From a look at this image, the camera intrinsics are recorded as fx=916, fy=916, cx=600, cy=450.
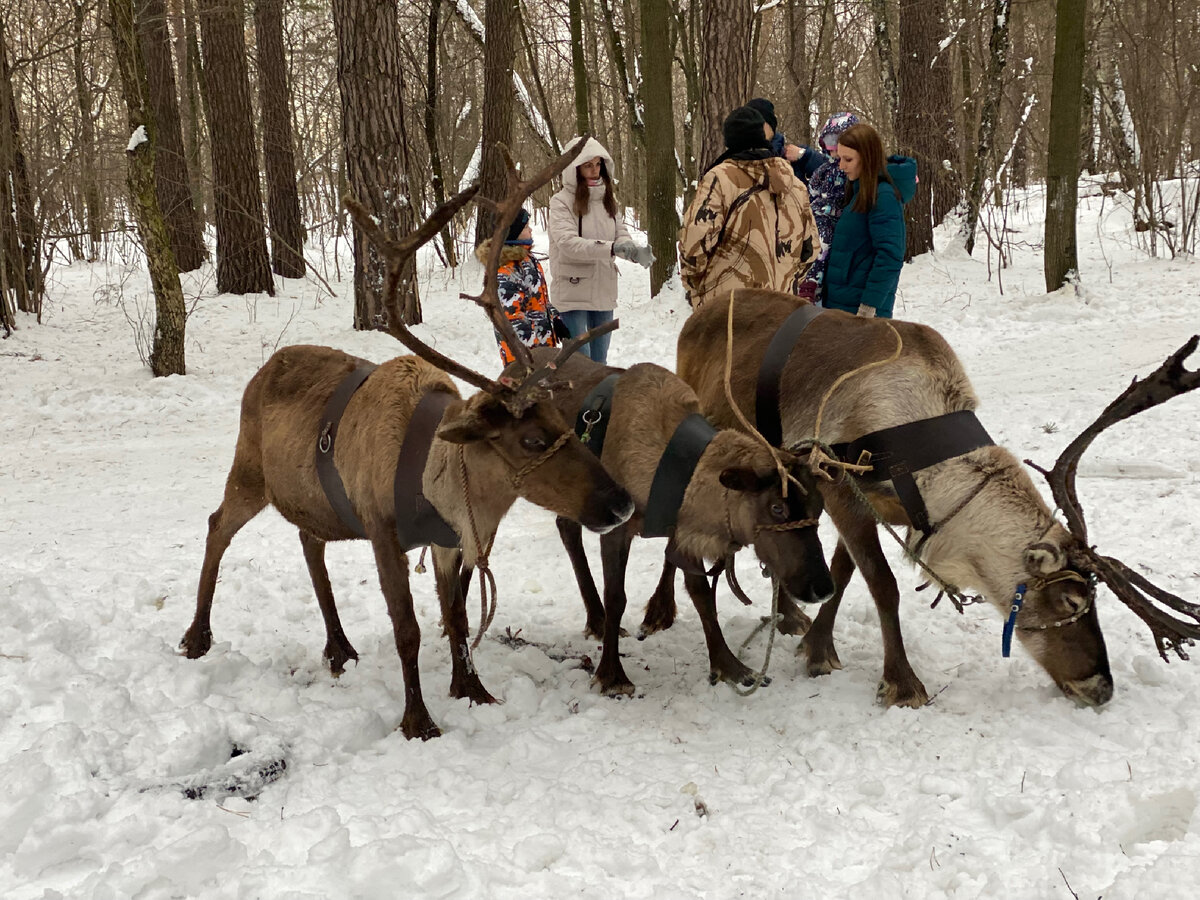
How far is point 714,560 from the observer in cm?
411

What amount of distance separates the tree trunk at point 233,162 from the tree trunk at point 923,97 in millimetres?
10784

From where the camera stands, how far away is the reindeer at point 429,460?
11.9ft

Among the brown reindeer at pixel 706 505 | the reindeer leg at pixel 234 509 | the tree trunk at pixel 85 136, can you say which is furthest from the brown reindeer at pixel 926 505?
the tree trunk at pixel 85 136

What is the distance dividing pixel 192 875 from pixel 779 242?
449 centimetres

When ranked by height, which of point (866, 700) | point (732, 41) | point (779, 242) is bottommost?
point (866, 700)

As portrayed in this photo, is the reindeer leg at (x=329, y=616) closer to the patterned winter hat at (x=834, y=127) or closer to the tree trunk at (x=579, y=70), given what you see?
the patterned winter hat at (x=834, y=127)

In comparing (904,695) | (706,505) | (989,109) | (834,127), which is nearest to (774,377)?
Answer: (706,505)

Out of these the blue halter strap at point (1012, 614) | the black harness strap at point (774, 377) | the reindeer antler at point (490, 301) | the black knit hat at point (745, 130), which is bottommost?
the blue halter strap at point (1012, 614)

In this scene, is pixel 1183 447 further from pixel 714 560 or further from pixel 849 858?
pixel 849 858

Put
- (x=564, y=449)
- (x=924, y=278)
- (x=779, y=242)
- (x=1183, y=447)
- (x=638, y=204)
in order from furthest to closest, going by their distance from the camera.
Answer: (x=638, y=204)
(x=924, y=278)
(x=1183, y=447)
(x=779, y=242)
(x=564, y=449)

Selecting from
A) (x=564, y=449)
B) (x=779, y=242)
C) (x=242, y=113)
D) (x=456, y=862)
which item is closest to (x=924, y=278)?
(x=779, y=242)

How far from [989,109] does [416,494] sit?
1506cm

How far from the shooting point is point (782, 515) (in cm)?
381

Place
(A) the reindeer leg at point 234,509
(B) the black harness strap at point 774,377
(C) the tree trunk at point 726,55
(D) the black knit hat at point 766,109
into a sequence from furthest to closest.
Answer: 1. (C) the tree trunk at point 726,55
2. (D) the black knit hat at point 766,109
3. (A) the reindeer leg at point 234,509
4. (B) the black harness strap at point 774,377
